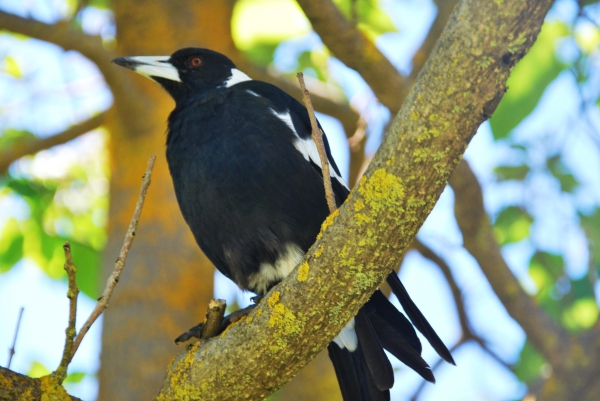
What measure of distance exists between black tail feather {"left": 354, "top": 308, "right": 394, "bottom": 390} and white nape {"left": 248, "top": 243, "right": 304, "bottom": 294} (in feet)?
0.92

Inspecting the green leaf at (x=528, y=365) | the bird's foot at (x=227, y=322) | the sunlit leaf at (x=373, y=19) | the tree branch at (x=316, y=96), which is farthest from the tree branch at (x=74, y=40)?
the green leaf at (x=528, y=365)

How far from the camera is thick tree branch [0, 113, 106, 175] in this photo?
370cm

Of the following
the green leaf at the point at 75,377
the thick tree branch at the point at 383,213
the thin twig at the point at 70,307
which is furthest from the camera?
the green leaf at the point at 75,377

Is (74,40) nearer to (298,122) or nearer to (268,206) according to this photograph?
(298,122)

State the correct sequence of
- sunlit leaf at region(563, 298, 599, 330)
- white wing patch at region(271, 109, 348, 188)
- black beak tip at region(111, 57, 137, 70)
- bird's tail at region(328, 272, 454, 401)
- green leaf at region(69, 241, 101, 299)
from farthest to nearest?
green leaf at region(69, 241, 101, 299) → sunlit leaf at region(563, 298, 599, 330) → black beak tip at region(111, 57, 137, 70) → white wing patch at region(271, 109, 348, 188) → bird's tail at region(328, 272, 454, 401)

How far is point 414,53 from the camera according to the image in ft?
11.3

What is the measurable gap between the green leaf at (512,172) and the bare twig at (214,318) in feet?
6.77

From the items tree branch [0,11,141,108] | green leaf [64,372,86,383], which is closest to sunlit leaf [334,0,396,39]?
tree branch [0,11,141,108]

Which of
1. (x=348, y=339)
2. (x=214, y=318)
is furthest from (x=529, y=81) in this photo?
(x=214, y=318)

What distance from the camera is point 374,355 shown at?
2.18 meters

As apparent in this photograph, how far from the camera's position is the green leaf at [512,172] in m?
3.53

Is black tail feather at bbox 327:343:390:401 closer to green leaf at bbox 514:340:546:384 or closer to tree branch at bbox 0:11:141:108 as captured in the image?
green leaf at bbox 514:340:546:384

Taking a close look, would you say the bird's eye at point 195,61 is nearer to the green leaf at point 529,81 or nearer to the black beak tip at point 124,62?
the black beak tip at point 124,62

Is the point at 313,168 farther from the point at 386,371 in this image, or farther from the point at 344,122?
→ the point at 344,122
